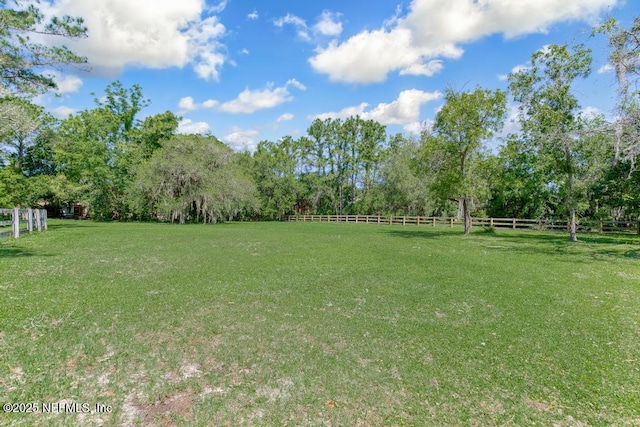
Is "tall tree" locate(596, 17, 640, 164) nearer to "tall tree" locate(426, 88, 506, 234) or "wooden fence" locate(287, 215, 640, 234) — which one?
"tall tree" locate(426, 88, 506, 234)

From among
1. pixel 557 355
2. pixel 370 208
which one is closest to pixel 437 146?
pixel 557 355

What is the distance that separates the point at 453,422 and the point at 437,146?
18.4 meters

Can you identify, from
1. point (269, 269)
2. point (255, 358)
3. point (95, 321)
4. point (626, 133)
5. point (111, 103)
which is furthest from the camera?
point (111, 103)

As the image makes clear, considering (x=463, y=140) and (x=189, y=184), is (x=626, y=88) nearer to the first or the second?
(x=463, y=140)

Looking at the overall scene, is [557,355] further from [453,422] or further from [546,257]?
[546,257]

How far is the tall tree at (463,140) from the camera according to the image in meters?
18.5

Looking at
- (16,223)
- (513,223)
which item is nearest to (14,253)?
(16,223)

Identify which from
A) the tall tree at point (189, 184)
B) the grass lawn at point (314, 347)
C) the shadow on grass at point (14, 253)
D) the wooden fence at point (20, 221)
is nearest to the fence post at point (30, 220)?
the wooden fence at point (20, 221)

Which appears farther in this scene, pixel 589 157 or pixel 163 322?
pixel 589 157

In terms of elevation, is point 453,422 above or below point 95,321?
below

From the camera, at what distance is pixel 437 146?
63.8 ft

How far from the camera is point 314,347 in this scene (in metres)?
4.17

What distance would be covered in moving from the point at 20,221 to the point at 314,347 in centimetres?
1612

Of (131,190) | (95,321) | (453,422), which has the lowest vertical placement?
(453,422)
